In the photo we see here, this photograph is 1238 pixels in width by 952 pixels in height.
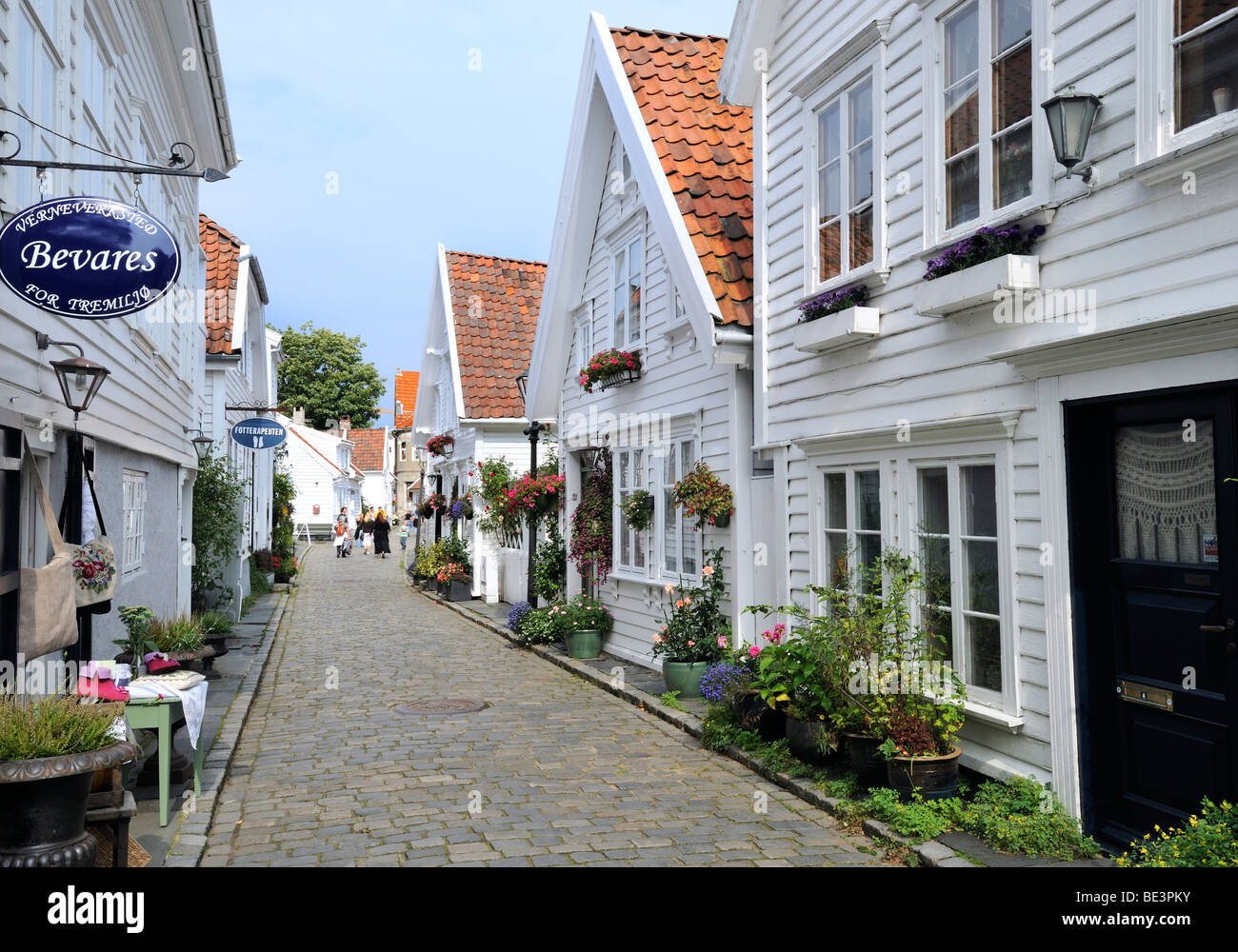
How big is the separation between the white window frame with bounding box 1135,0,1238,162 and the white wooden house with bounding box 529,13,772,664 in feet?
15.8

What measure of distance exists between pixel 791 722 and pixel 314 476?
166 ft

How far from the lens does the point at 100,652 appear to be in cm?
850

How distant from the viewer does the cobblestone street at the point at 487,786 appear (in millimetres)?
5668

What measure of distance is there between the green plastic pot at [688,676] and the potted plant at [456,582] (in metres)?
11.9

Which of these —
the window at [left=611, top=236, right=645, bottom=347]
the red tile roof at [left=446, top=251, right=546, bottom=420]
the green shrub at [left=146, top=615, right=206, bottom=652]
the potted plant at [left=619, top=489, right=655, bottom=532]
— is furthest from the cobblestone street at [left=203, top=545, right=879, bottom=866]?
the red tile roof at [left=446, top=251, right=546, bottom=420]

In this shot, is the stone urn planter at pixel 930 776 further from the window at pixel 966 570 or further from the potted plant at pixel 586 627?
the potted plant at pixel 586 627

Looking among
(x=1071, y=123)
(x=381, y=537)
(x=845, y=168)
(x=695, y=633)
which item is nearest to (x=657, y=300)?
(x=695, y=633)

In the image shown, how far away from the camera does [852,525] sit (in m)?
7.61

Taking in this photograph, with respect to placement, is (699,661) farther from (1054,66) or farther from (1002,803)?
(1054,66)

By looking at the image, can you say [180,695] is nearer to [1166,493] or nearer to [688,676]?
[688,676]

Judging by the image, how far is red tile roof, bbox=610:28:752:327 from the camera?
985 cm

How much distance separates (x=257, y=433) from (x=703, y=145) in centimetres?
859

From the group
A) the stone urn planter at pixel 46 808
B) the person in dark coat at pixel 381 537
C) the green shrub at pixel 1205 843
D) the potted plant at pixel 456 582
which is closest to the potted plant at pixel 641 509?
the green shrub at pixel 1205 843
